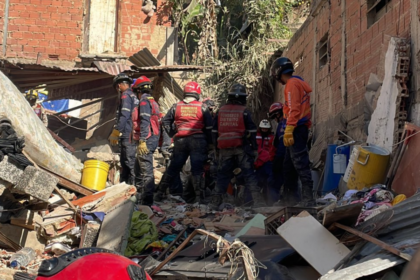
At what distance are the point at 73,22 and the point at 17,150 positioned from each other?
33.0ft

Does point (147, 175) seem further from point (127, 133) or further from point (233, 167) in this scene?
point (233, 167)

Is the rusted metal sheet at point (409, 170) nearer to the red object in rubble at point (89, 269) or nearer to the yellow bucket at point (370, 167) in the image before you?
the yellow bucket at point (370, 167)

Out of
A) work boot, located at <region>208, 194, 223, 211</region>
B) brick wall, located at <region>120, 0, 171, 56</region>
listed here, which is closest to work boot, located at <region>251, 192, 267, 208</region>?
work boot, located at <region>208, 194, 223, 211</region>

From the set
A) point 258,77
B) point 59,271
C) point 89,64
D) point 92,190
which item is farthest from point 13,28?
point 59,271

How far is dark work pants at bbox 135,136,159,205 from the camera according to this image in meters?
7.87

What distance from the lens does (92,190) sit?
24.3 ft

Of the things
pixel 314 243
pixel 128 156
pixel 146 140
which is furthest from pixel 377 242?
pixel 128 156

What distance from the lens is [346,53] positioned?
876cm

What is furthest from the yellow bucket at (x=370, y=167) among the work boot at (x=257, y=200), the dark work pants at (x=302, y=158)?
the work boot at (x=257, y=200)

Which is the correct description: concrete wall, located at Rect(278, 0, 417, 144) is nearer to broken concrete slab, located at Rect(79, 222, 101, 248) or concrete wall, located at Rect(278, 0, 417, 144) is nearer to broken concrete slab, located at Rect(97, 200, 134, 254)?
broken concrete slab, located at Rect(97, 200, 134, 254)

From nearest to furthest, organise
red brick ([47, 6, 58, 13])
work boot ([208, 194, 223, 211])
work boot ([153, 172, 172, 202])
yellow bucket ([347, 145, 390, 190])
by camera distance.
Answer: yellow bucket ([347, 145, 390, 190]) → work boot ([208, 194, 223, 211]) → work boot ([153, 172, 172, 202]) → red brick ([47, 6, 58, 13])

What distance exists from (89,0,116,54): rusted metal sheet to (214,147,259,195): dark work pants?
25.9 ft

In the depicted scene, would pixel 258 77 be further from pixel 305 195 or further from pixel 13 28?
pixel 305 195

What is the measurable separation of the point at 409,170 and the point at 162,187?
408cm
